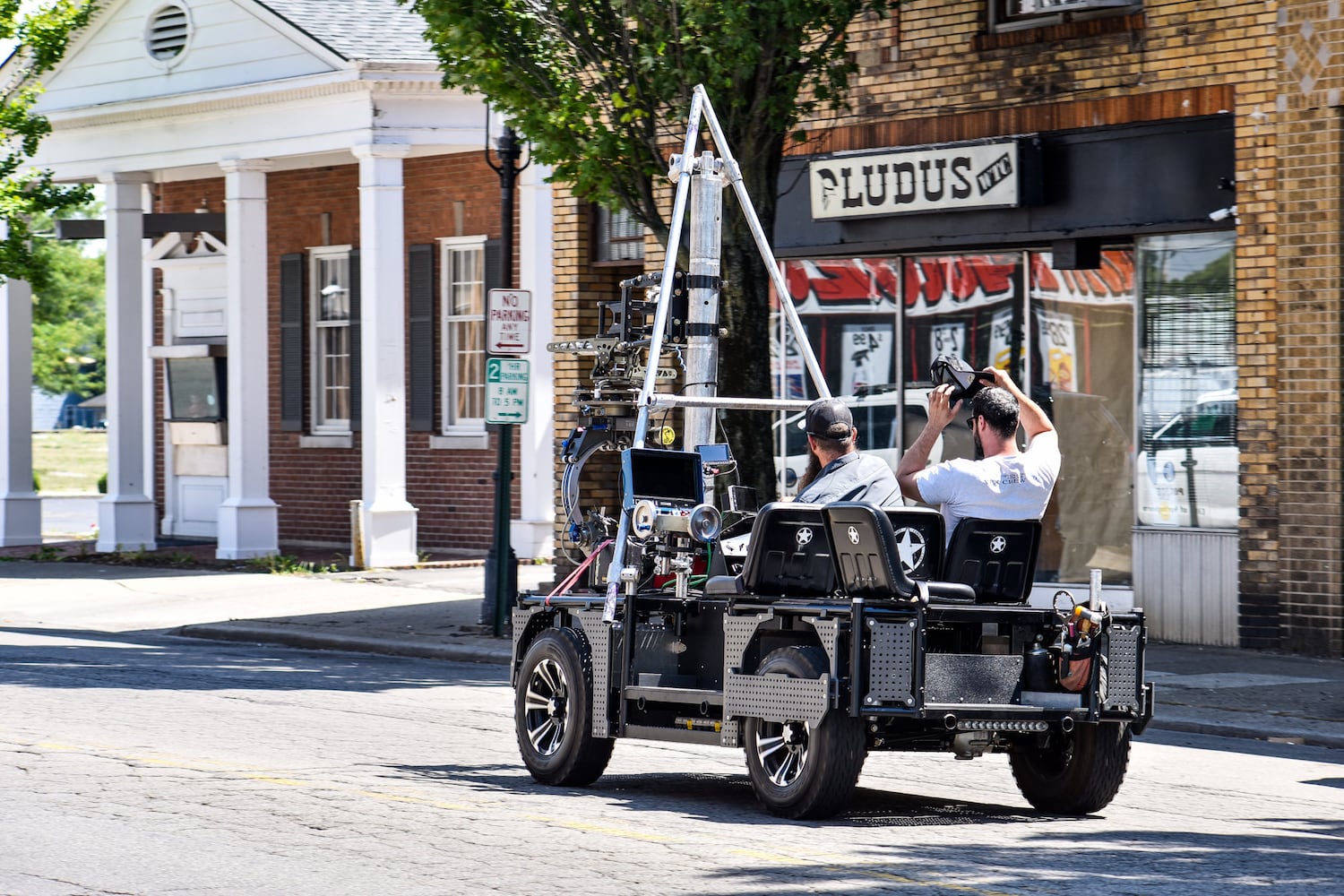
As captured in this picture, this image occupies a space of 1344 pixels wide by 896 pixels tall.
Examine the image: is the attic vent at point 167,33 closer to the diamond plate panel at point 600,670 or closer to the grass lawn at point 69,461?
the diamond plate panel at point 600,670

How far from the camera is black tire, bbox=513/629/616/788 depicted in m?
8.94

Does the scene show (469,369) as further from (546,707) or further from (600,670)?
(600,670)

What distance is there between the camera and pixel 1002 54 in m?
16.7

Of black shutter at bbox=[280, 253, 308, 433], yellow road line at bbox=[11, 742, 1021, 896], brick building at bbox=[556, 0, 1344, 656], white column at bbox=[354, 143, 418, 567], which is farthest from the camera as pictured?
black shutter at bbox=[280, 253, 308, 433]

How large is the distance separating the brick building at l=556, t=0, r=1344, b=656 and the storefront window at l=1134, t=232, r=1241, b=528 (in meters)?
0.02

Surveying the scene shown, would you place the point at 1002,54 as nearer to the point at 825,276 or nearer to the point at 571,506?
the point at 825,276

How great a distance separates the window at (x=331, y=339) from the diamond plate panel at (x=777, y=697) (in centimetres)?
1817

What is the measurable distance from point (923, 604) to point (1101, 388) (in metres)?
8.98

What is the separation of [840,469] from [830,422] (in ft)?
0.68

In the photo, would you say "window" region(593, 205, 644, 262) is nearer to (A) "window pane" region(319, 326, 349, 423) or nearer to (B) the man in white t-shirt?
(A) "window pane" region(319, 326, 349, 423)

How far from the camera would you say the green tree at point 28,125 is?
79.0 feet

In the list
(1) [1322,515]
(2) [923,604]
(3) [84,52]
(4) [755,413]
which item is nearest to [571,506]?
(2) [923,604]

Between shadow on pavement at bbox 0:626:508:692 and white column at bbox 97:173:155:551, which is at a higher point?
white column at bbox 97:173:155:551

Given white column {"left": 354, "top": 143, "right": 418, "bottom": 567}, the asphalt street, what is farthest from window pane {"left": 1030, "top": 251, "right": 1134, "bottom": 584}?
white column {"left": 354, "top": 143, "right": 418, "bottom": 567}
